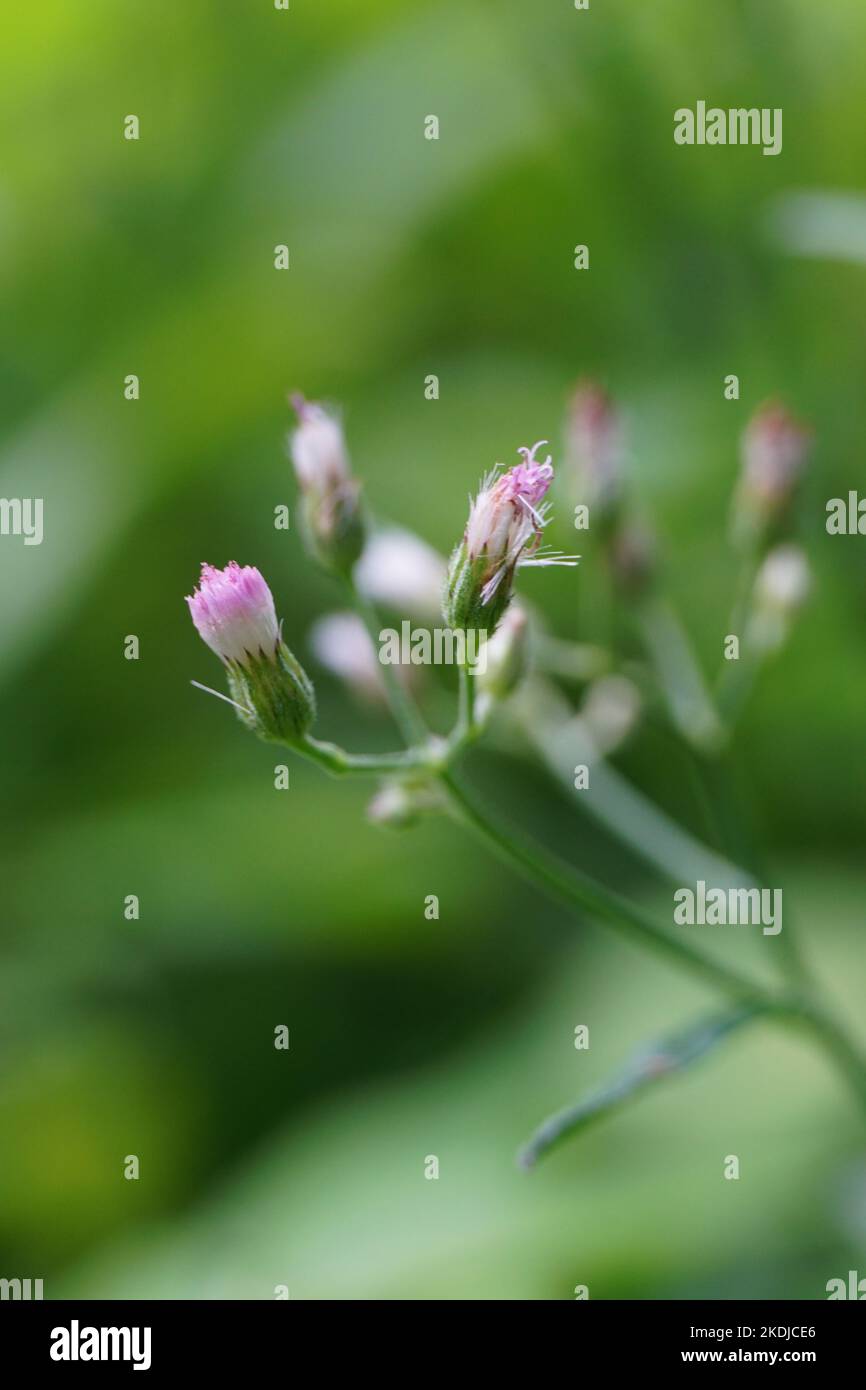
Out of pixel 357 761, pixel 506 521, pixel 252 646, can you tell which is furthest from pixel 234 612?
pixel 506 521

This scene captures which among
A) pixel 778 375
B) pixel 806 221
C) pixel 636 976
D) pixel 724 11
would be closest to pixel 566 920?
pixel 636 976

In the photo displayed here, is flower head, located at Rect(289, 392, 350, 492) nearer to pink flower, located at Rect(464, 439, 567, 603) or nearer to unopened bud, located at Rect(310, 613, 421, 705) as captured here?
pink flower, located at Rect(464, 439, 567, 603)

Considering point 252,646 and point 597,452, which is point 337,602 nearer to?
point 597,452

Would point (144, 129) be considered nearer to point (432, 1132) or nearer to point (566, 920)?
point (566, 920)

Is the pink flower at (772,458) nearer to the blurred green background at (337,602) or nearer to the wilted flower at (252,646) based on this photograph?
the blurred green background at (337,602)

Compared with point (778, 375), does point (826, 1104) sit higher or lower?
lower

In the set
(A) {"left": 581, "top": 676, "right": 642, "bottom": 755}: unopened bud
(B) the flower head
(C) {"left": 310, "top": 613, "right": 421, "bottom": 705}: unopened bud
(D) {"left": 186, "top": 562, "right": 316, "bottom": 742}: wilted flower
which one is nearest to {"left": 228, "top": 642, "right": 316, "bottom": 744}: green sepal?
(D) {"left": 186, "top": 562, "right": 316, "bottom": 742}: wilted flower
